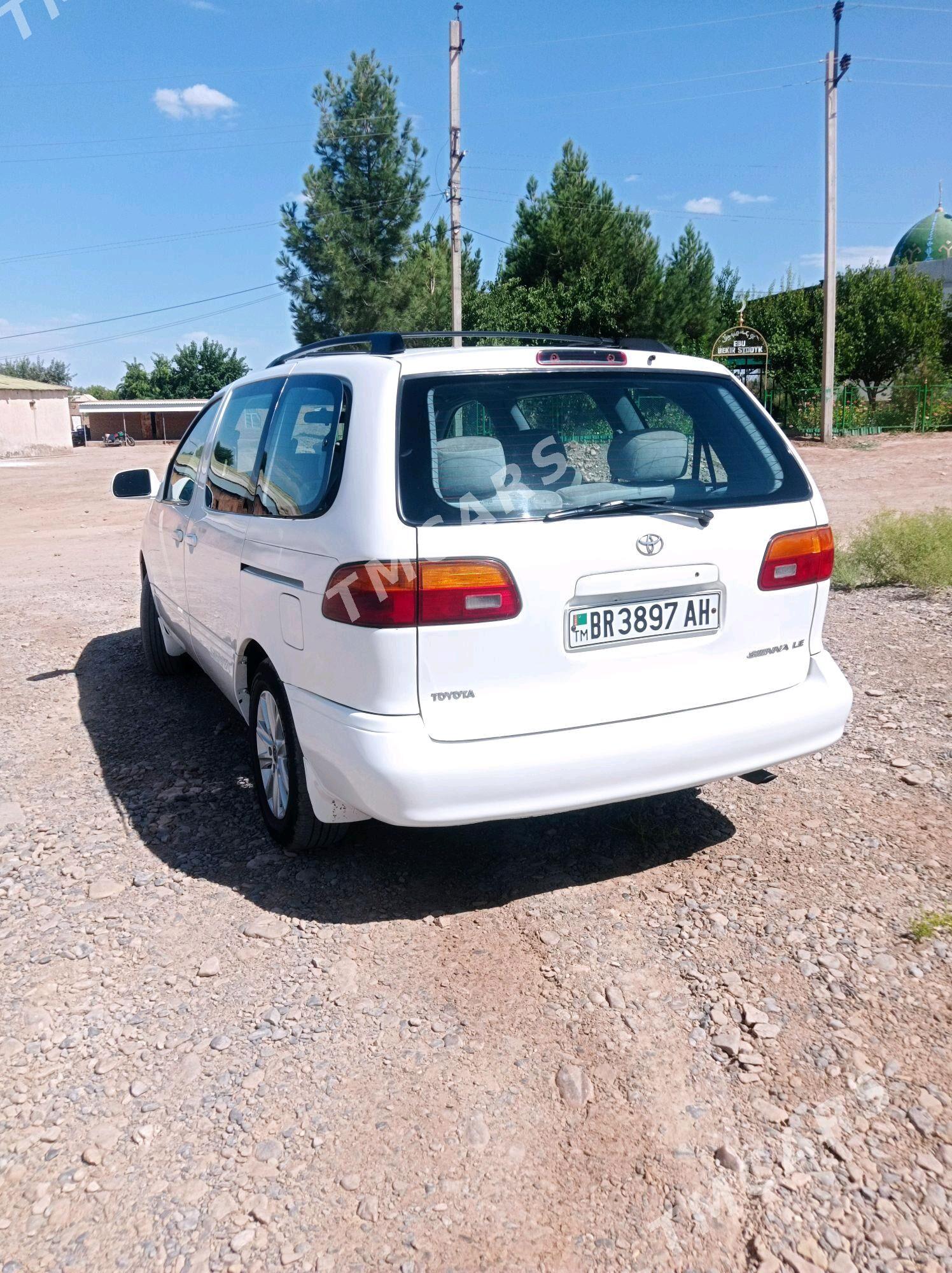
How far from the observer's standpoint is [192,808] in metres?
4.44

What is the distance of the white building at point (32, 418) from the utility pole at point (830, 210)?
1599 inches

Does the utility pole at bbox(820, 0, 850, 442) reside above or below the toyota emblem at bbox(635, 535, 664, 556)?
above

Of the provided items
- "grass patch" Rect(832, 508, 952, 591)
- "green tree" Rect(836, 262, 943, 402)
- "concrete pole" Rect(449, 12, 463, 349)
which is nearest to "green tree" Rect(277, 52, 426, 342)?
"concrete pole" Rect(449, 12, 463, 349)

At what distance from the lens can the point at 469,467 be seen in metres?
3.16

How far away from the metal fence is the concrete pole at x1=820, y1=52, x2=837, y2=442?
3.65 m

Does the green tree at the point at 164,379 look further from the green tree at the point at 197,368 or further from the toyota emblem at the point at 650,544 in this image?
the toyota emblem at the point at 650,544

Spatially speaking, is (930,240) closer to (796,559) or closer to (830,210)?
(830,210)

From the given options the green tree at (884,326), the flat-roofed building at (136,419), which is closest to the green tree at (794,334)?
the green tree at (884,326)

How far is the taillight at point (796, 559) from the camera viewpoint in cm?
344

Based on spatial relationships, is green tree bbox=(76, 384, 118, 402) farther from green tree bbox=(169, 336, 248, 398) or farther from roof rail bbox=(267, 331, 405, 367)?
roof rail bbox=(267, 331, 405, 367)

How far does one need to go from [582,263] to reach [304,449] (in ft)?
117

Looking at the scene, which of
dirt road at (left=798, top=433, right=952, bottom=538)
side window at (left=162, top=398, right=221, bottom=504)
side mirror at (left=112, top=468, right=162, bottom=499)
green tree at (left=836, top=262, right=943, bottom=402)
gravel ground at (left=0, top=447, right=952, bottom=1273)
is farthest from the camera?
green tree at (left=836, top=262, right=943, bottom=402)

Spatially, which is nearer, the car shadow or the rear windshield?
the rear windshield

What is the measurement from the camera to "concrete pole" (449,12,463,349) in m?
24.6
